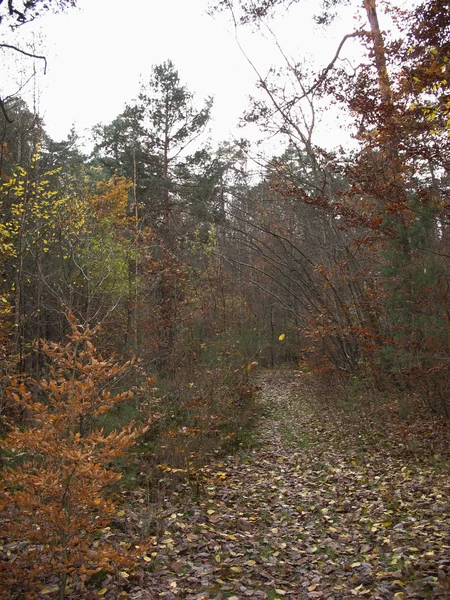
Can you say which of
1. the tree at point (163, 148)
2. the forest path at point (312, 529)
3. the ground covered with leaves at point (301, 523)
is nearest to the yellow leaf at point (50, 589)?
the ground covered with leaves at point (301, 523)

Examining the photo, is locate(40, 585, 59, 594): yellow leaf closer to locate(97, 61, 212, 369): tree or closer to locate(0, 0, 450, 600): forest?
locate(0, 0, 450, 600): forest

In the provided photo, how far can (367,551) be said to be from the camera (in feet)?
15.1

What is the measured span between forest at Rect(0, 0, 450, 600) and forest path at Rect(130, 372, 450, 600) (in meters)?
0.03

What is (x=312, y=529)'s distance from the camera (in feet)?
17.5

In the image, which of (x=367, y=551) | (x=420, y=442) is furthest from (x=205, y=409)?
(x=367, y=551)

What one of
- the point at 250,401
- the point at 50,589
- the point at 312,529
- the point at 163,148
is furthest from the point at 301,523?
the point at 163,148

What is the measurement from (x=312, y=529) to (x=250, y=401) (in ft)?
22.3

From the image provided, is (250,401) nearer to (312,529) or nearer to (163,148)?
(312,529)

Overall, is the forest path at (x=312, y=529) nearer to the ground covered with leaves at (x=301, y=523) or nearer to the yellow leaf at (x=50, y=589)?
the ground covered with leaves at (x=301, y=523)

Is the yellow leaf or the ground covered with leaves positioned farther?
the ground covered with leaves

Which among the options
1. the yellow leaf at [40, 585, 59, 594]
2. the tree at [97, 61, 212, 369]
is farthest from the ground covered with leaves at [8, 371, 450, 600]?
the tree at [97, 61, 212, 369]

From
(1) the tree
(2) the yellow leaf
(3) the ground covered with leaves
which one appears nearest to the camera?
(2) the yellow leaf

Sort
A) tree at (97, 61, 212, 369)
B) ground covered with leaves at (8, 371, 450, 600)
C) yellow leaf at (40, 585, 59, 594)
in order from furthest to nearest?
tree at (97, 61, 212, 369)
ground covered with leaves at (8, 371, 450, 600)
yellow leaf at (40, 585, 59, 594)

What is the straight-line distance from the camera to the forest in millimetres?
3863
